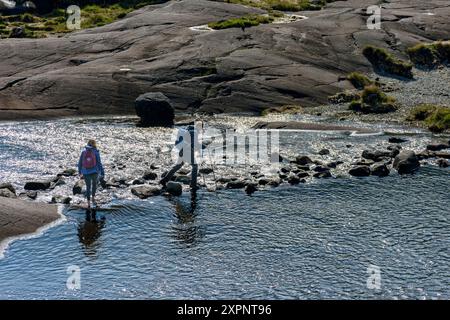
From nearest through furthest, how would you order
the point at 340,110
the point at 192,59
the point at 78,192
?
1. the point at 78,192
2. the point at 340,110
3. the point at 192,59

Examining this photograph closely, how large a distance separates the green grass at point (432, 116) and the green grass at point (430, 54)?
1710 centimetres

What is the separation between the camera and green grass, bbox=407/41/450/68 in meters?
64.5

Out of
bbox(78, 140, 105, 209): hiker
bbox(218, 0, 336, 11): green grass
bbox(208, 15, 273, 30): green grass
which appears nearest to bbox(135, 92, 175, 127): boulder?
bbox(78, 140, 105, 209): hiker

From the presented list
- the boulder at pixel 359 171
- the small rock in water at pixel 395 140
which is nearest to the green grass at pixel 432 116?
the small rock in water at pixel 395 140

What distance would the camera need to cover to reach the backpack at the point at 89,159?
26719 millimetres

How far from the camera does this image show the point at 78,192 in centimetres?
2977

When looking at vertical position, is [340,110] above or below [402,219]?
above

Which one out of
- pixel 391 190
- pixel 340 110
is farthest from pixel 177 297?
pixel 340 110

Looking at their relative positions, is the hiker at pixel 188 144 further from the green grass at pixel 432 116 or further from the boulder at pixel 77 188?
the green grass at pixel 432 116

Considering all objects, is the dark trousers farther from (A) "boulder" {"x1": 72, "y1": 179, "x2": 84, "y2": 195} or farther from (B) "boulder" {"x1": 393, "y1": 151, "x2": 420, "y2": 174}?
(B) "boulder" {"x1": 393, "y1": 151, "x2": 420, "y2": 174}

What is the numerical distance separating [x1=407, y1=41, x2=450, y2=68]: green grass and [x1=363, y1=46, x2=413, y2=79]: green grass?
295 centimetres

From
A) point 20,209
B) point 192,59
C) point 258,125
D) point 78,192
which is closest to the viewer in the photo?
point 20,209
